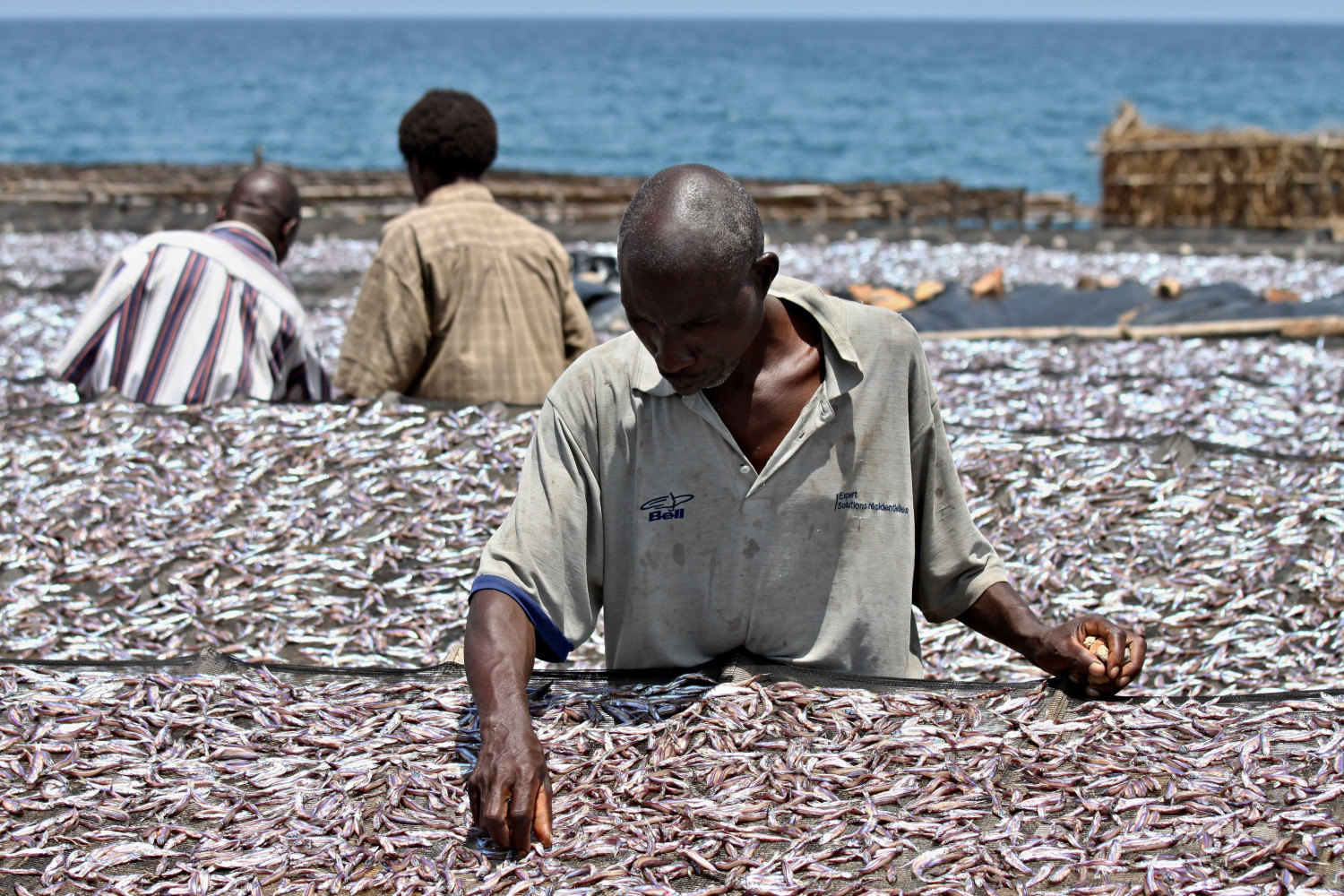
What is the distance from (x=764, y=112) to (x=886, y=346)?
2859 inches

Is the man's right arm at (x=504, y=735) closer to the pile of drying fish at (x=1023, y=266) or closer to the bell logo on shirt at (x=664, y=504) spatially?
the bell logo on shirt at (x=664, y=504)

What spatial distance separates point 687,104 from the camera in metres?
78.7

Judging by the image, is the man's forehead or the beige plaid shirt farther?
the beige plaid shirt

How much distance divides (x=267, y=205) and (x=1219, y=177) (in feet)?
45.7

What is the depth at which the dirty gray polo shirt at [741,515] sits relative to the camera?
2521 millimetres

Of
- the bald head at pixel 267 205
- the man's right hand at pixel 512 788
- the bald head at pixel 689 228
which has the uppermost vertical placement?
the bald head at pixel 267 205

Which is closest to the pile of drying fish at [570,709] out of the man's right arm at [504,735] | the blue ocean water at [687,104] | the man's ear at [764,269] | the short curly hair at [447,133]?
the man's right arm at [504,735]

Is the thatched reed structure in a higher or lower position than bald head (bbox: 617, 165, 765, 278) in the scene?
higher

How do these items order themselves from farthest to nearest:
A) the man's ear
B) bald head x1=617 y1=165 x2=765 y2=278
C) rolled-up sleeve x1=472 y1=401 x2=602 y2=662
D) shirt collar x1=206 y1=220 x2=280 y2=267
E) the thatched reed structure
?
the thatched reed structure < shirt collar x1=206 y1=220 x2=280 y2=267 < rolled-up sleeve x1=472 y1=401 x2=602 y2=662 < the man's ear < bald head x1=617 y1=165 x2=765 y2=278

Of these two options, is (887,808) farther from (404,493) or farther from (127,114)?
(127,114)

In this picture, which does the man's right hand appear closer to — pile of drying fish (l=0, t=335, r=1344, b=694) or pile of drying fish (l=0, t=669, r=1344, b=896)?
pile of drying fish (l=0, t=669, r=1344, b=896)

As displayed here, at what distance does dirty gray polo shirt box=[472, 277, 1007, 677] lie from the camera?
2521mm

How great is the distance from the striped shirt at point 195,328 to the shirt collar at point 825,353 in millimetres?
3240

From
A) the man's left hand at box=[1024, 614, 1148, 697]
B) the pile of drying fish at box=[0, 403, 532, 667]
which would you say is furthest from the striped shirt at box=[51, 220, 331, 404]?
the man's left hand at box=[1024, 614, 1148, 697]
